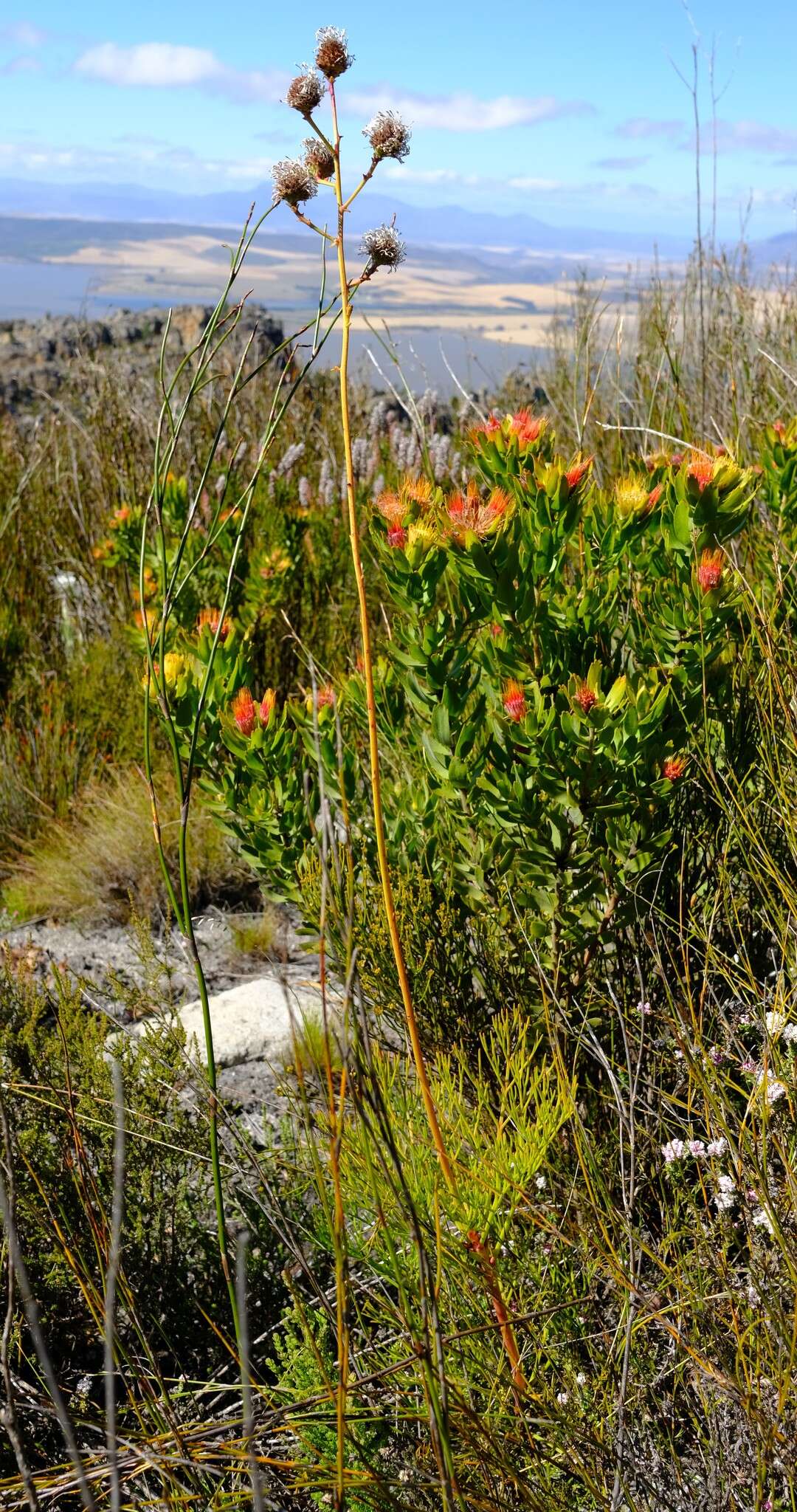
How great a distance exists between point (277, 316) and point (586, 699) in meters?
15.6

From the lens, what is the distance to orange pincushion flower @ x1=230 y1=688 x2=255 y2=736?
1.90 meters

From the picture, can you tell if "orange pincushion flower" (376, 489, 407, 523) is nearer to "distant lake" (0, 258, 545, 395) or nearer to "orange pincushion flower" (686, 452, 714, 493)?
"orange pincushion flower" (686, 452, 714, 493)

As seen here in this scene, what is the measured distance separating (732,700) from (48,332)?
17.4 meters

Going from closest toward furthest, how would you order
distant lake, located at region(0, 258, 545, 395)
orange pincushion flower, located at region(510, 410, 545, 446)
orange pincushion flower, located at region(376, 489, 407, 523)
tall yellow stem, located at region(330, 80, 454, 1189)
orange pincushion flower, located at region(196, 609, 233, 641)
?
tall yellow stem, located at region(330, 80, 454, 1189) < orange pincushion flower, located at region(376, 489, 407, 523) < orange pincushion flower, located at region(510, 410, 545, 446) < orange pincushion flower, located at region(196, 609, 233, 641) < distant lake, located at region(0, 258, 545, 395)

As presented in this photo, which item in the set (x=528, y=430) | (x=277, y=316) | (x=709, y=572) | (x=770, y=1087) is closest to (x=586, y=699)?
(x=709, y=572)

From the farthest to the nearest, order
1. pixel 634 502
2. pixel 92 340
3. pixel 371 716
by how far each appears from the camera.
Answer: pixel 92 340 → pixel 634 502 → pixel 371 716

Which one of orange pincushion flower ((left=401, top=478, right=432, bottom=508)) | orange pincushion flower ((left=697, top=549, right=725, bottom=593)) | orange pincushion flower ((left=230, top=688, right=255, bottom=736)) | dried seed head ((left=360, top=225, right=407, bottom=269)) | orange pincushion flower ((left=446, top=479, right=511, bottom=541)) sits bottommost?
orange pincushion flower ((left=230, top=688, right=255, bottom=736))

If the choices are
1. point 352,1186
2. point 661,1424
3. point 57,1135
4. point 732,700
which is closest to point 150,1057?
point 57,1135

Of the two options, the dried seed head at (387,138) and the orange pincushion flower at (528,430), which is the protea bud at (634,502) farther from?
the dried seed head at (387,138)

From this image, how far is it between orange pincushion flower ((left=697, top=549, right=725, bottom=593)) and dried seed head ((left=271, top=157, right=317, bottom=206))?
811 millimetres

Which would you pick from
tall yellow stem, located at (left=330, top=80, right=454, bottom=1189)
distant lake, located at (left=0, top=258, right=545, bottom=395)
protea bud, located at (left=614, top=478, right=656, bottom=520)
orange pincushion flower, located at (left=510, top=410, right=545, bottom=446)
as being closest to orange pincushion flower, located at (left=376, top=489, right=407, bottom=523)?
orange pincushion flower, located at (left=510, top=410, right=545, bottom=446)

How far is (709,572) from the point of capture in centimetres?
166

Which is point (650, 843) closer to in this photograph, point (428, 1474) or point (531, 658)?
point (531, 658)

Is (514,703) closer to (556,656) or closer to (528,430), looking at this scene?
(556,656)
